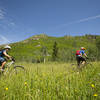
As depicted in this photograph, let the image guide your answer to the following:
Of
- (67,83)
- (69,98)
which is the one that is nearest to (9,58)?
(67,83)

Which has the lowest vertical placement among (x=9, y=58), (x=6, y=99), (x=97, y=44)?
(x=6, y=99)

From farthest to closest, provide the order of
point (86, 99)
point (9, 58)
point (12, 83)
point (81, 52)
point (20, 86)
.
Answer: point (81, 52) → point (9, 58) → point (12, 83) → point (20, 86) → point (86, 99)

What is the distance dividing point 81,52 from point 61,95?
21.4ft

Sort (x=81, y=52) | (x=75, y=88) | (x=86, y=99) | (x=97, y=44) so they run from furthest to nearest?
1. (x=97, y=44)
2. (x=81, y=52)
3. (x=75, y=88)
4. (x=86, y=99)

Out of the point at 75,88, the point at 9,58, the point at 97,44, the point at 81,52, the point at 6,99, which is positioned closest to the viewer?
the point at 6,99

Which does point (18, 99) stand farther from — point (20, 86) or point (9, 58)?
point (9, 58)

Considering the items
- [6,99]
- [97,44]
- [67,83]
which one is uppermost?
[97,44]

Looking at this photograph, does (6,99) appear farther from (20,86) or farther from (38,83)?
(38,83)

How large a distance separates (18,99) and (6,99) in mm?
294

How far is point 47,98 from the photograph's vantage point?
205 centimetres

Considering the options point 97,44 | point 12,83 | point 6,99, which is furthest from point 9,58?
point 97,44

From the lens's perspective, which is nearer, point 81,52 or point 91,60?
point 91,60

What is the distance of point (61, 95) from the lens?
2158mm

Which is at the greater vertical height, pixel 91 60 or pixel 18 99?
pixel 91 60
